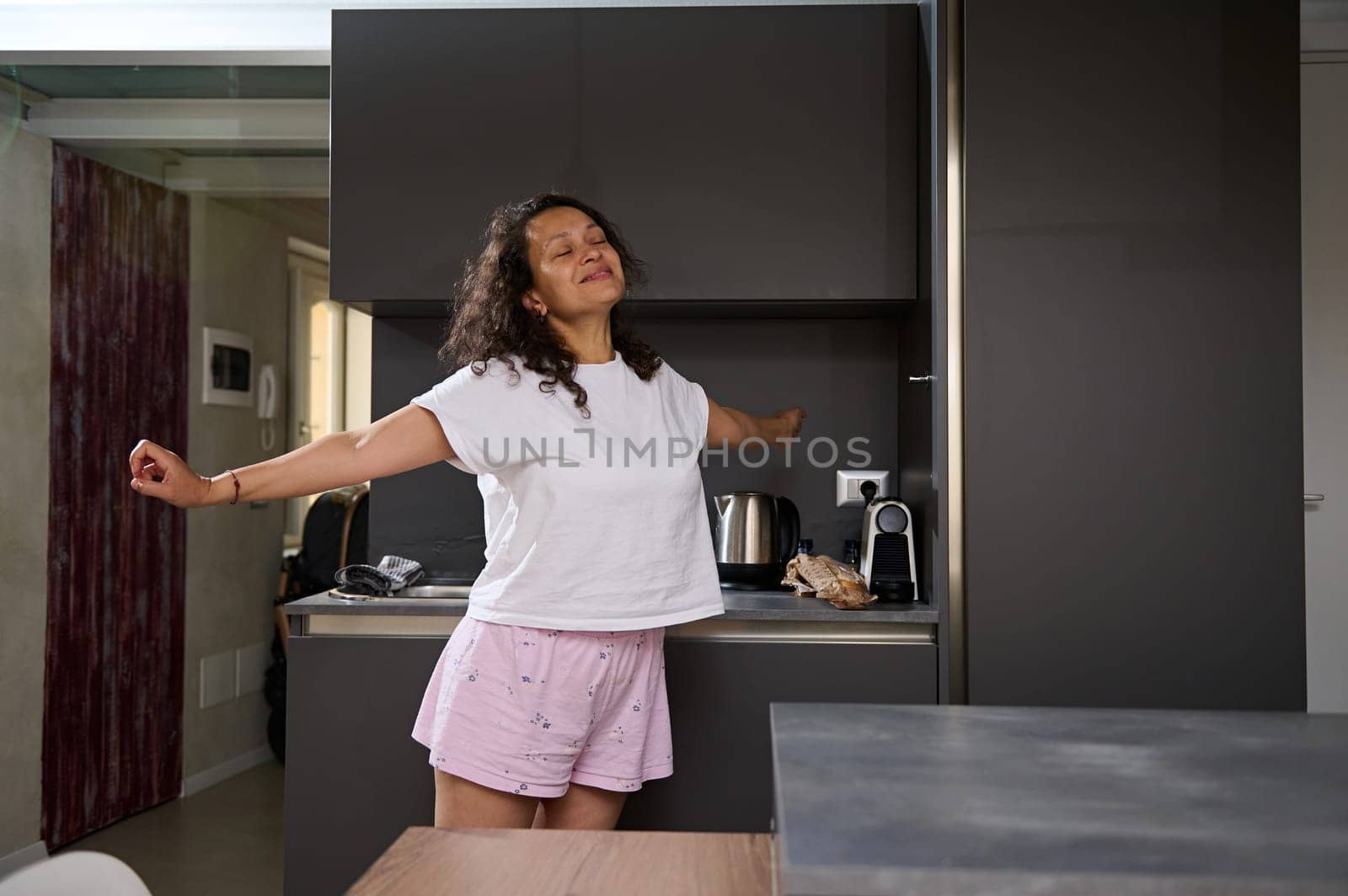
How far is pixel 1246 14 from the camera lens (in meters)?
2.04

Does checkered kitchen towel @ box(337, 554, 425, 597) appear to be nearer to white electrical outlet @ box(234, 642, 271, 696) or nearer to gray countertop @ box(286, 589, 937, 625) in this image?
gray countertop @ box(286, 589, 937, 625)

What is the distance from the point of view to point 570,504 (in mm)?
1597

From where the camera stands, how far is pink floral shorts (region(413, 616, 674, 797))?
1.60 metres

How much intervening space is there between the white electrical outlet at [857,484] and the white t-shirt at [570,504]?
90 cm

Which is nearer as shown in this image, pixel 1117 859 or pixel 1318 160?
pixel 1117 859

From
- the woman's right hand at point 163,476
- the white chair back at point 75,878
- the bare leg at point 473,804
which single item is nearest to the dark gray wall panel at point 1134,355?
the bare leg at point 473,804

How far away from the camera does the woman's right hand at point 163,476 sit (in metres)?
1.46

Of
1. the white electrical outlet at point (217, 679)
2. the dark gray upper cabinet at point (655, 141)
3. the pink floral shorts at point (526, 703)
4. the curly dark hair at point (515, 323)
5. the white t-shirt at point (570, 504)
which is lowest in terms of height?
the white electrical outlet at point (217, 679)

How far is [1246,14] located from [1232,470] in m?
0.87

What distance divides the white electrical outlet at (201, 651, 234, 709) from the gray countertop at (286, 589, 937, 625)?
4.65 ft

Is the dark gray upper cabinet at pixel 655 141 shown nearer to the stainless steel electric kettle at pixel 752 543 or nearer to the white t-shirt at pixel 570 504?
the stainless steel electric kettle at pixel 752 543

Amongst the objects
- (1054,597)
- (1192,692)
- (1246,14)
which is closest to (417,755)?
(1054,597)

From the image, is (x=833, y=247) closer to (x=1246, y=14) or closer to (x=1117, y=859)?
(x=1246, y=14)

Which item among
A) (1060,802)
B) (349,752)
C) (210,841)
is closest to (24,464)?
(210,841)
